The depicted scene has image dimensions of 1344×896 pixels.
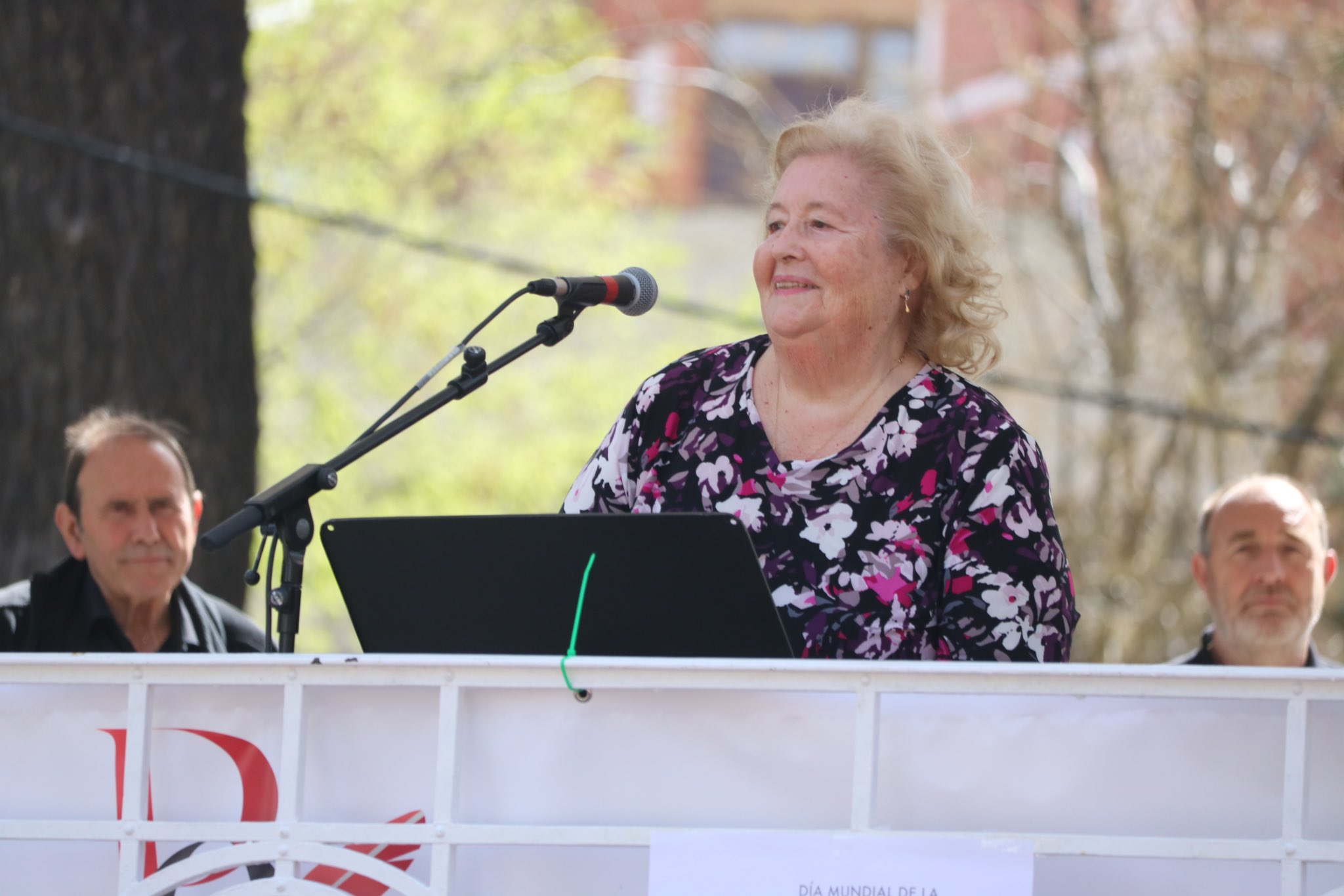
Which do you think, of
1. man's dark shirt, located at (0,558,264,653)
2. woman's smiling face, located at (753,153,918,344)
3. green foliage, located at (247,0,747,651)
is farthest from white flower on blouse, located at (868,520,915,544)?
green foliage, located at (247,0,747,651)

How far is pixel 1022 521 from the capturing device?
2.53 metres

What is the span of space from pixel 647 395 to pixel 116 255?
2384 mm

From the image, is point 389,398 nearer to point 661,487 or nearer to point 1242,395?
point 1242,395

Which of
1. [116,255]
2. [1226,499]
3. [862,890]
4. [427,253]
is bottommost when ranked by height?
[862,890]

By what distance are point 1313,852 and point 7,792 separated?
178 cm

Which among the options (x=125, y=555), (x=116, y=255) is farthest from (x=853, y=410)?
(x=116, y=255)

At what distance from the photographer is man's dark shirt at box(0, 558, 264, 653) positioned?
371cm

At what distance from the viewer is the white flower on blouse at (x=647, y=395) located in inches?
112

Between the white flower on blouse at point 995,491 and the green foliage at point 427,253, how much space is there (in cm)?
1166

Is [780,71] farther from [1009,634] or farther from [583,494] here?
[1009,634]

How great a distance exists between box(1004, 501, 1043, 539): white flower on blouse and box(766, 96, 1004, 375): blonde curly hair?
44cm

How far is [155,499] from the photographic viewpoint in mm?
3916

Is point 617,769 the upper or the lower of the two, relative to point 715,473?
lower

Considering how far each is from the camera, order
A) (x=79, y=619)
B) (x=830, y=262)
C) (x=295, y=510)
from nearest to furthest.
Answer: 1. (x=295, y=510)
2. (x=830, y=262)
3. (x=79, y=619)
